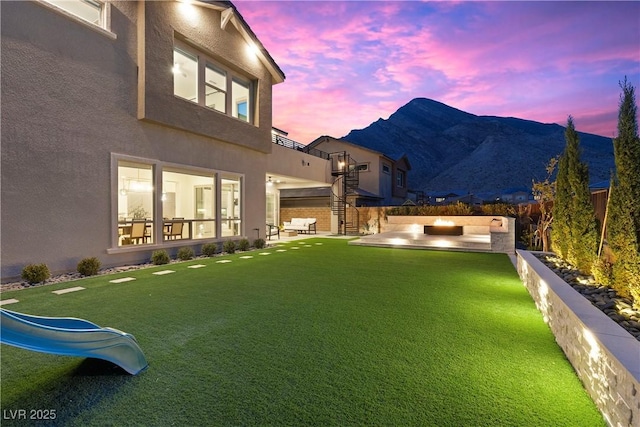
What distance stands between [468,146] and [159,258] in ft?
327

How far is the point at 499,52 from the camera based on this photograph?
16.4m

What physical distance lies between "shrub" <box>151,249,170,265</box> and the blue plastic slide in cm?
513

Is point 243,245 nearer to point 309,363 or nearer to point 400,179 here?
point 309,363

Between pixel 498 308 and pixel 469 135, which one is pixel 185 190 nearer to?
pixel 498 308

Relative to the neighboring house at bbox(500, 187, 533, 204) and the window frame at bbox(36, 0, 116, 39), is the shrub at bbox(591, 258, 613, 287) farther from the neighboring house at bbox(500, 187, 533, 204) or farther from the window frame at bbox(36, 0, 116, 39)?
the neighboring house at bbox(500, 187, 533, 204)

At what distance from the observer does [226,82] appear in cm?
980

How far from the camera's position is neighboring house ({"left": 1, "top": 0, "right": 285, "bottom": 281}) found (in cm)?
529

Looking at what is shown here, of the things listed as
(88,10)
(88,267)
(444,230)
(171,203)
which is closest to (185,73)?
(88,10)

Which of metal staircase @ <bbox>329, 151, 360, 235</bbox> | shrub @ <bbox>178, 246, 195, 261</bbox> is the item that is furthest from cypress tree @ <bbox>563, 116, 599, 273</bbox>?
metal staircase @ <bbox>329, 151, 360, 235</bbox>

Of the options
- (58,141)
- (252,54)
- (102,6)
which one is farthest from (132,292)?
(252,54)

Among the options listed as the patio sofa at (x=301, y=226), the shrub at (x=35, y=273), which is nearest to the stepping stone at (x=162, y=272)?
the shrub at (x=35, y=273)

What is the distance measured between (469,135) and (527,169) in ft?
156

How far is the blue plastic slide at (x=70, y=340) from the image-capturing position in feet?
5.57

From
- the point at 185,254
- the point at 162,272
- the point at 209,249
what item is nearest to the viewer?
the point at 162,272
